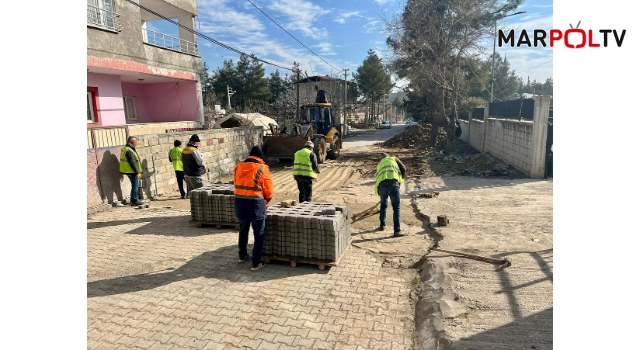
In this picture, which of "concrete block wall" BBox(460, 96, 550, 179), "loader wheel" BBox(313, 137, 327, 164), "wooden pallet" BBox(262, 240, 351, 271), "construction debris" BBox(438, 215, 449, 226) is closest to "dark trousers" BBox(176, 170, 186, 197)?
"wooden pallet" BBox(262, 240, 351, 271)

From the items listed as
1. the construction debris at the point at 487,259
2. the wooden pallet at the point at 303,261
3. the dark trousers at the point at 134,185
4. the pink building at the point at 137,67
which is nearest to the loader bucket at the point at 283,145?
the pink building at the point at 137,67

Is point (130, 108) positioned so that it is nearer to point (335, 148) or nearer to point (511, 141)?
point (335, 148)

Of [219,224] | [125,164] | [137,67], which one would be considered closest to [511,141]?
A: [219,224]

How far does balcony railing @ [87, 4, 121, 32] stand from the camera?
1177 centimetres

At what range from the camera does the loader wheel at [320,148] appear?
15333mm

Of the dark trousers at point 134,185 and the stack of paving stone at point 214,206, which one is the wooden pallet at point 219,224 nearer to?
the stack of paving stone at point 214,206

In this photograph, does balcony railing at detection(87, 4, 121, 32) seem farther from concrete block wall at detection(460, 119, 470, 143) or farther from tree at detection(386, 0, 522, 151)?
concrete block wall at detection(460, 119, 470, 143)

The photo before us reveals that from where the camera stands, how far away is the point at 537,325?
11.3 ft

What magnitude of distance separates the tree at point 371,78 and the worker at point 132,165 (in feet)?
160

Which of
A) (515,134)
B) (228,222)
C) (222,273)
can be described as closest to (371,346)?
(222,273)

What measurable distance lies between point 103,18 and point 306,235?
12238 mm

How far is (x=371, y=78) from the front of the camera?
178ft

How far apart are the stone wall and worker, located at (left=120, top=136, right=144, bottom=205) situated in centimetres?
40

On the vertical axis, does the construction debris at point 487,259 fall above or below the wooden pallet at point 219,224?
below
